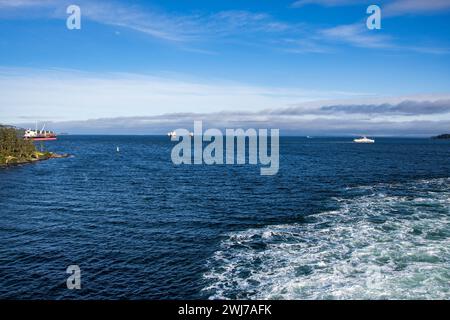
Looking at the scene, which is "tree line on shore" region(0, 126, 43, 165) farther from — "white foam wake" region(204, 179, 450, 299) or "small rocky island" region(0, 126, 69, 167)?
"white foam wake" region(204, 179, 450, 299)

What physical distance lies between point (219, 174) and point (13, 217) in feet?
201

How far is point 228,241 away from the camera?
46.4 m

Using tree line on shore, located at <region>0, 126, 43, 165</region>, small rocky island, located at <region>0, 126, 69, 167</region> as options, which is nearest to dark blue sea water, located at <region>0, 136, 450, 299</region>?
small rocky island, located at <region>0, 126, 69, 167</region>

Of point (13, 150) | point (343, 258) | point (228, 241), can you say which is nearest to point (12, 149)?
point (13, 150)

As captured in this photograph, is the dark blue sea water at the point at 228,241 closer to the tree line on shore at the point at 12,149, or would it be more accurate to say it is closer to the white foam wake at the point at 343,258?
the white foam wake at the point at 343,258

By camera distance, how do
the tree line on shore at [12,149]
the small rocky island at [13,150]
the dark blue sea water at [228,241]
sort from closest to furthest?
1. the dark blue sea water at [228,241]
2. the small rocky island at [13,150]
3. the tree line on shore at [12,149]

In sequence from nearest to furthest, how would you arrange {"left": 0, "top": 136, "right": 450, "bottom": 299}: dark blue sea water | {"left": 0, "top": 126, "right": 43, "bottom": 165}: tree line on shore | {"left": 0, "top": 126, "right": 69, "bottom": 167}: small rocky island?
1. {"left": 0, "top": 136, "right": 450, "bottom": 299}: dark blue sea water
2. {"left": 0, "top": 126, "right": 69, "bottom": 167}: small rocky island
3. {"left": 0, "top": 126, "right": 43, "bottom": 165}: tree line on shore

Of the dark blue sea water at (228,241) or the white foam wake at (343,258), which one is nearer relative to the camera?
the white foam wake at (343,258)

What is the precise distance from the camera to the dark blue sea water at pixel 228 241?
33.2m

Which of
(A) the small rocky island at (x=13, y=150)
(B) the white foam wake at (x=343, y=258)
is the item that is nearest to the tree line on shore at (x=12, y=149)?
(A) the small rocky island at (x=13, y=150)

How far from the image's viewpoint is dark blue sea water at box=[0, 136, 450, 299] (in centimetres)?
3325

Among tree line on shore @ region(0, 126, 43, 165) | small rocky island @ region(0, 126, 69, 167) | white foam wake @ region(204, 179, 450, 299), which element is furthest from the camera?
tree line on shore @ region(0, 126, 43, 165)

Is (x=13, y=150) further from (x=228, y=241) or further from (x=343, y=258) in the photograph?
(x=343, y=258)
